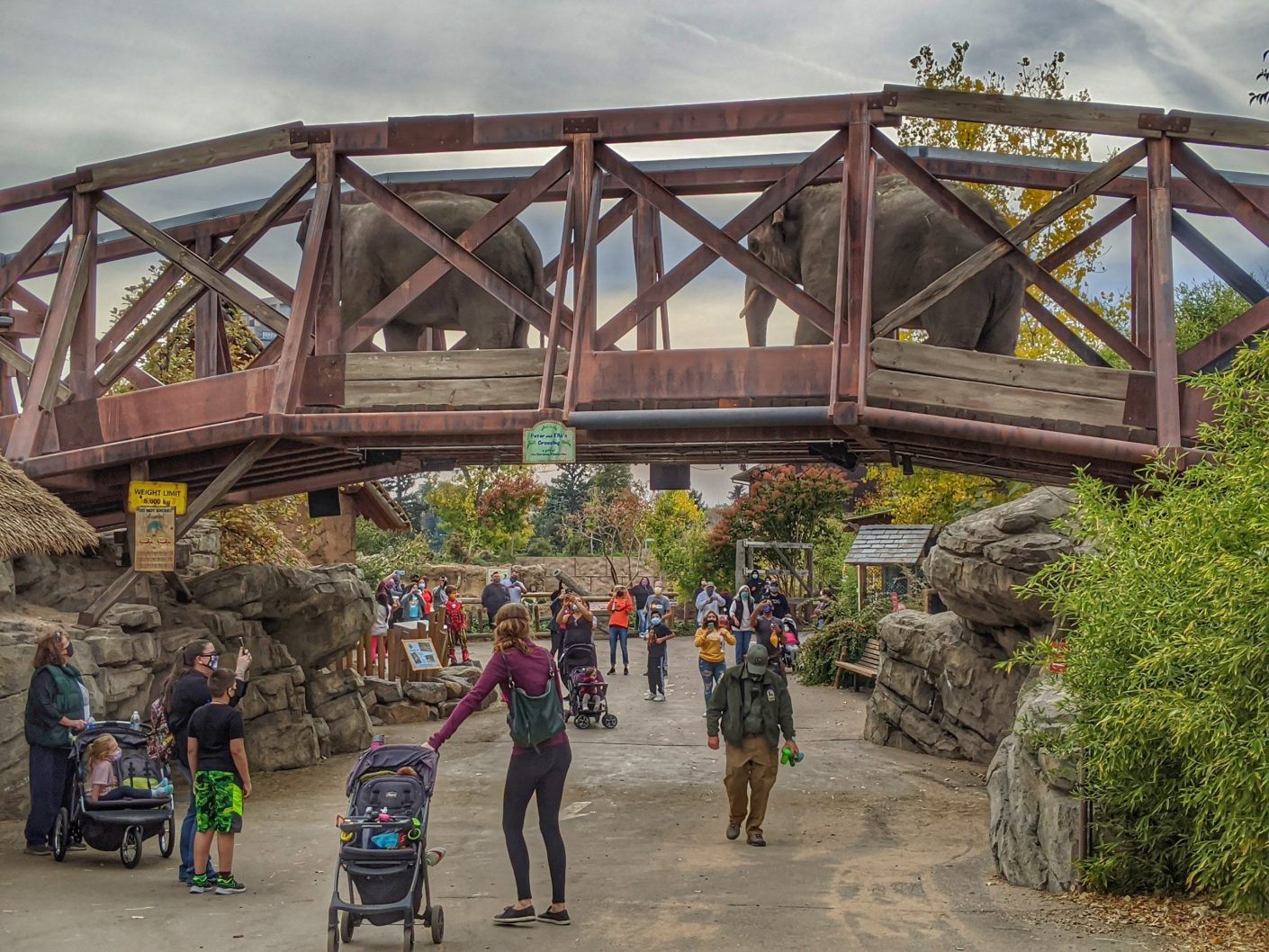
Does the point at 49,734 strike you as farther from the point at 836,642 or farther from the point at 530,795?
the point at 836,642

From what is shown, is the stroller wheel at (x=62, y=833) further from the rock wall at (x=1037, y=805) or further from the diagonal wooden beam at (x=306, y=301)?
the rock wall at (x=1037, y=805)

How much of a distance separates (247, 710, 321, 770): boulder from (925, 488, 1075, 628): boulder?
778cm

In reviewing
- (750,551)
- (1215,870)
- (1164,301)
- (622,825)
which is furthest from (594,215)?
(750,551)

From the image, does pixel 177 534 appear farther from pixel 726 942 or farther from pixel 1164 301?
pixel 1164 301

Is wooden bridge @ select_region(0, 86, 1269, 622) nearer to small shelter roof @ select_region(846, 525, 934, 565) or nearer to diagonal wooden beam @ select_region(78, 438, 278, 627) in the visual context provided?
diagonal wooden beam @ select_region(78, 438, 278, 627)

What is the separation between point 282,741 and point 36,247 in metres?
6.30

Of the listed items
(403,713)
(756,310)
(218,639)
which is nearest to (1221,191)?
(756,310)

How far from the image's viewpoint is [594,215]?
447 inches

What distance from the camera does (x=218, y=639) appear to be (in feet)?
49.9

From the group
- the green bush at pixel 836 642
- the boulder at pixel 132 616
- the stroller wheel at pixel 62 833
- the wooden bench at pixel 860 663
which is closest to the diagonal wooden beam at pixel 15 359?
the boulder at pixel 132 616

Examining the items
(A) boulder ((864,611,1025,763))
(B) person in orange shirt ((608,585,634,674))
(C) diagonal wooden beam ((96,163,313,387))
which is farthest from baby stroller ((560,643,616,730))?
(C) diagonal wooden beam ((96,163,313,387))

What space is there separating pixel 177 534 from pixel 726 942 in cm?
738

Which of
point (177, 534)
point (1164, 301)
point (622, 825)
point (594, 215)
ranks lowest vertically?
point (622, 825)

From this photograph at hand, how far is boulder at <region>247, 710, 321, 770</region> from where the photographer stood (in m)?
15.8
